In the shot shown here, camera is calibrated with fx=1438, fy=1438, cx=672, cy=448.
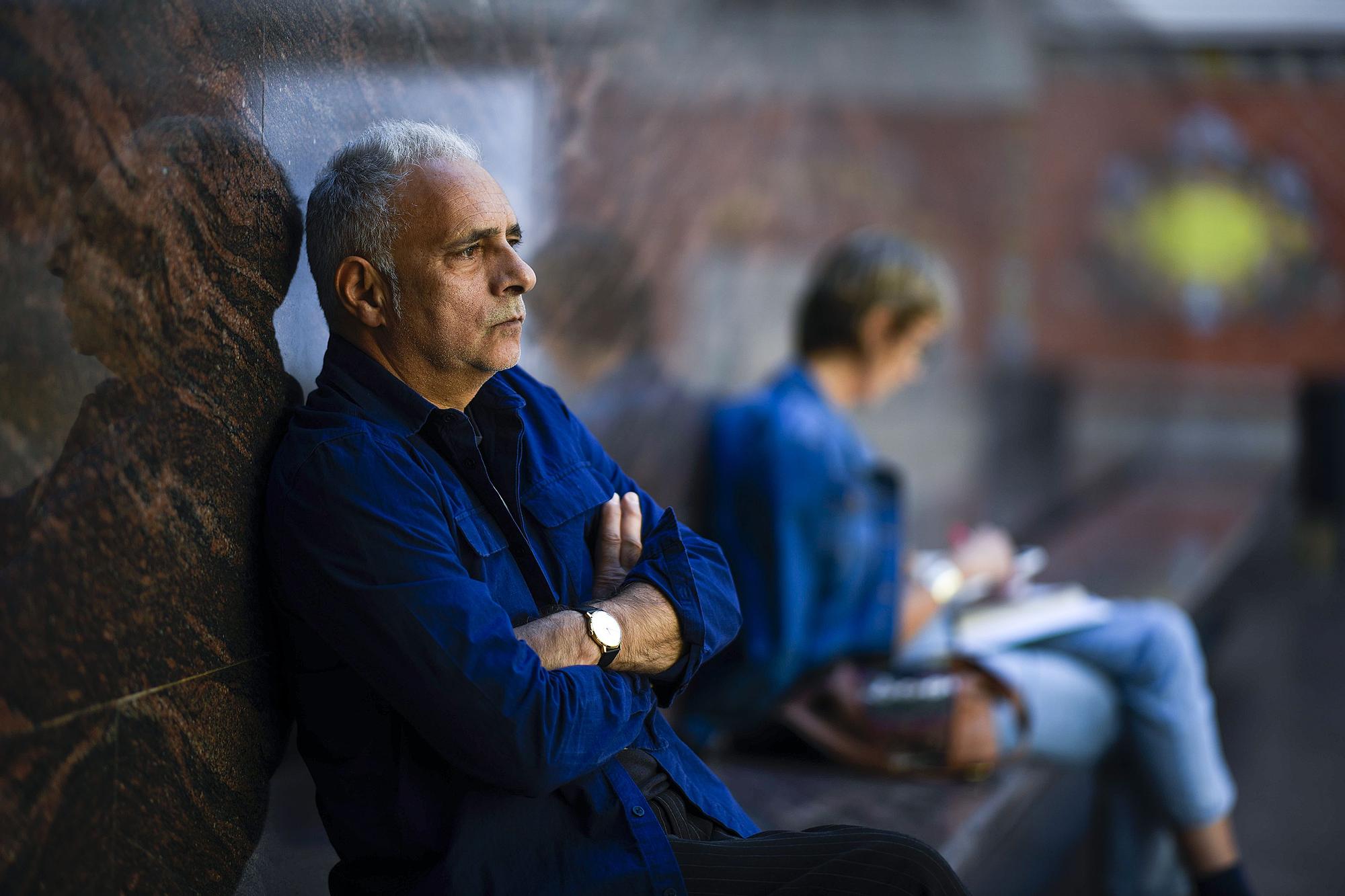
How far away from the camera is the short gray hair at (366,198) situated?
5.59 feet

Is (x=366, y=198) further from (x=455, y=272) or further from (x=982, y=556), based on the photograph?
(x=982, y=556)

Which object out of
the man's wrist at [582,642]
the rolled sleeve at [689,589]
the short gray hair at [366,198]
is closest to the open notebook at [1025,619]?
the rolled sleeve at [689,589]

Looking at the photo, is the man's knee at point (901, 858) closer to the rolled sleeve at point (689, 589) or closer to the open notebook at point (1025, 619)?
the rolled sleeve at point (689, 589)

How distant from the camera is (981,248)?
6.99m

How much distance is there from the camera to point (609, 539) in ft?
6.22

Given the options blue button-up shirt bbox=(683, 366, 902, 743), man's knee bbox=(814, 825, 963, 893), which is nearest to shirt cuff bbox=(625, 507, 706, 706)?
man's knee bbox=(814, 825, 963, 893)

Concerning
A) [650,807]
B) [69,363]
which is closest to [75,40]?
[69,363]

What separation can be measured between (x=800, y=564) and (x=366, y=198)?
150 cm

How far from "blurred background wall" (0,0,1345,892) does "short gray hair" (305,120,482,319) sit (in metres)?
0.06

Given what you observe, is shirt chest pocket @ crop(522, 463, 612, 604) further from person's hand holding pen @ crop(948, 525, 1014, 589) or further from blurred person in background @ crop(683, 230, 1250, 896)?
person's hand holding pen @ crop(948, 525, 1014, 589)

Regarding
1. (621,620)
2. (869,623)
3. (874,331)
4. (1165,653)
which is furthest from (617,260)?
(621,620)

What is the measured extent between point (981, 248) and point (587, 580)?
548cm

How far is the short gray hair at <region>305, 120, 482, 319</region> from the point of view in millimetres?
1705

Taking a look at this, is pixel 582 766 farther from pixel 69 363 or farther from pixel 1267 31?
pixel 1267 31
